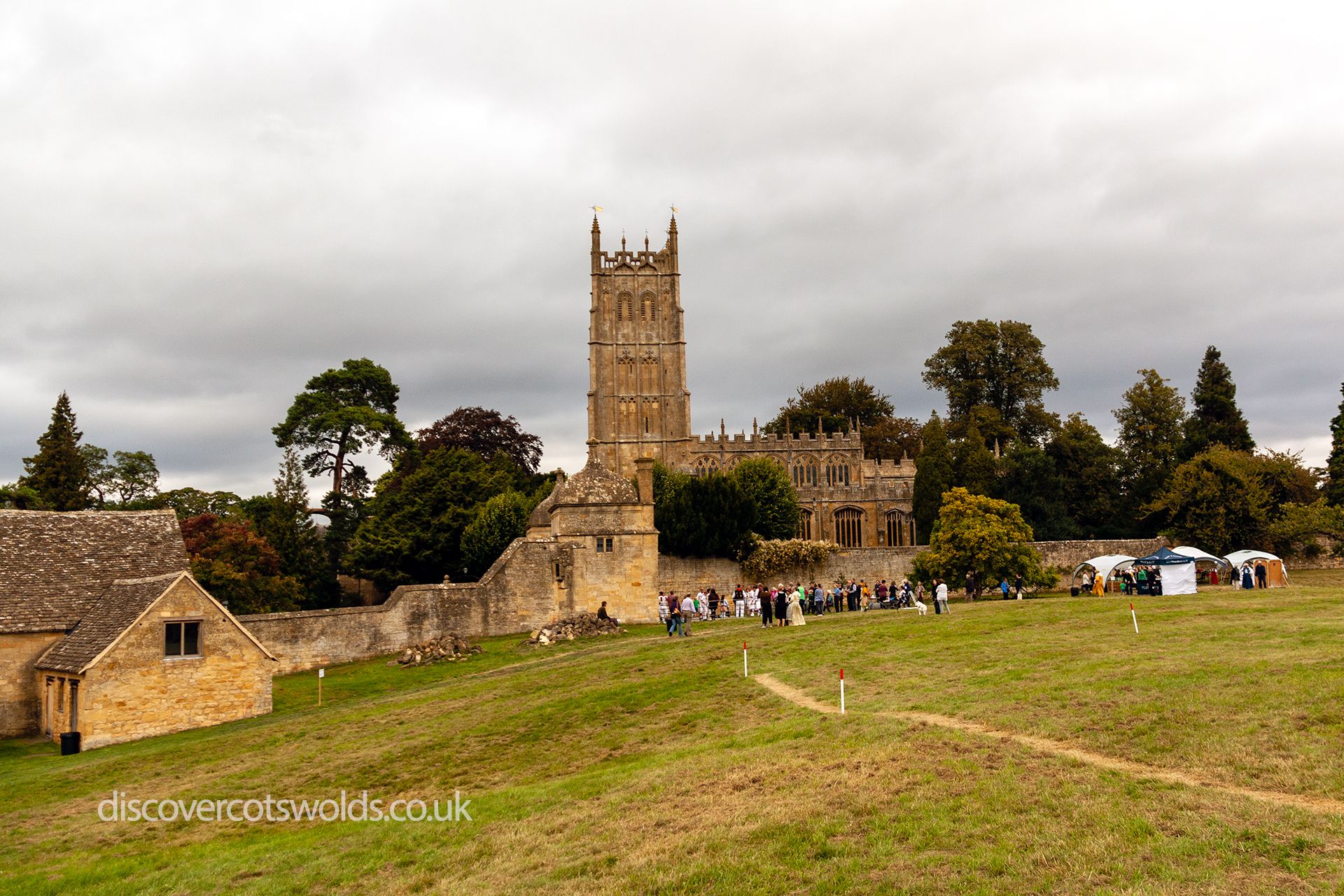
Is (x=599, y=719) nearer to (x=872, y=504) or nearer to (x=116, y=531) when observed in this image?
(x=116, y=531)

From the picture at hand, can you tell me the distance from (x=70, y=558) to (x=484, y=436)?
138ft

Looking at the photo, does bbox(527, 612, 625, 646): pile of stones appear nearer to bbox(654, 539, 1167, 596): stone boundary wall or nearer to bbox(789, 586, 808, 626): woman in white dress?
bbox(789, 586, 808, 626): woman in white dress

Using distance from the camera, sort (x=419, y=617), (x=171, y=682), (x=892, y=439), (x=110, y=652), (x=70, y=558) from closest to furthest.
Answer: (x=110, y=652) → (x=171, y=682) → (x=70, y=558) → (x=419, y=617) → (x=892, y=439)

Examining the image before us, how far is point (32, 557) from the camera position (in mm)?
29656

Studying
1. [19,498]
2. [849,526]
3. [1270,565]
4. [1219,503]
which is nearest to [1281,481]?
[1219,503]

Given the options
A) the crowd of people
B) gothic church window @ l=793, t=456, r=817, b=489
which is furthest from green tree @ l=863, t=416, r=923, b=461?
the crowd of people

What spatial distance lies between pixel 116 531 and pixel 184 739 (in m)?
10.6

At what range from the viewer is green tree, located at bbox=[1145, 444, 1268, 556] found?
156 feet

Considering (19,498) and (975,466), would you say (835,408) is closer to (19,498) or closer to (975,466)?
(975,466)

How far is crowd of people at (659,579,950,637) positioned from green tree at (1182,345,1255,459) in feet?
81.2

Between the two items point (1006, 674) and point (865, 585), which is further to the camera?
point (865, 585)

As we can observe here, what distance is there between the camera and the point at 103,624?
87.2 ft

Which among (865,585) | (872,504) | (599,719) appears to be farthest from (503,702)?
(872,504)

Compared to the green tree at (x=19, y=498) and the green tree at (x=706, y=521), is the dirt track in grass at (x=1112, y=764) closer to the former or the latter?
the green tree at (x=706, y=521)
